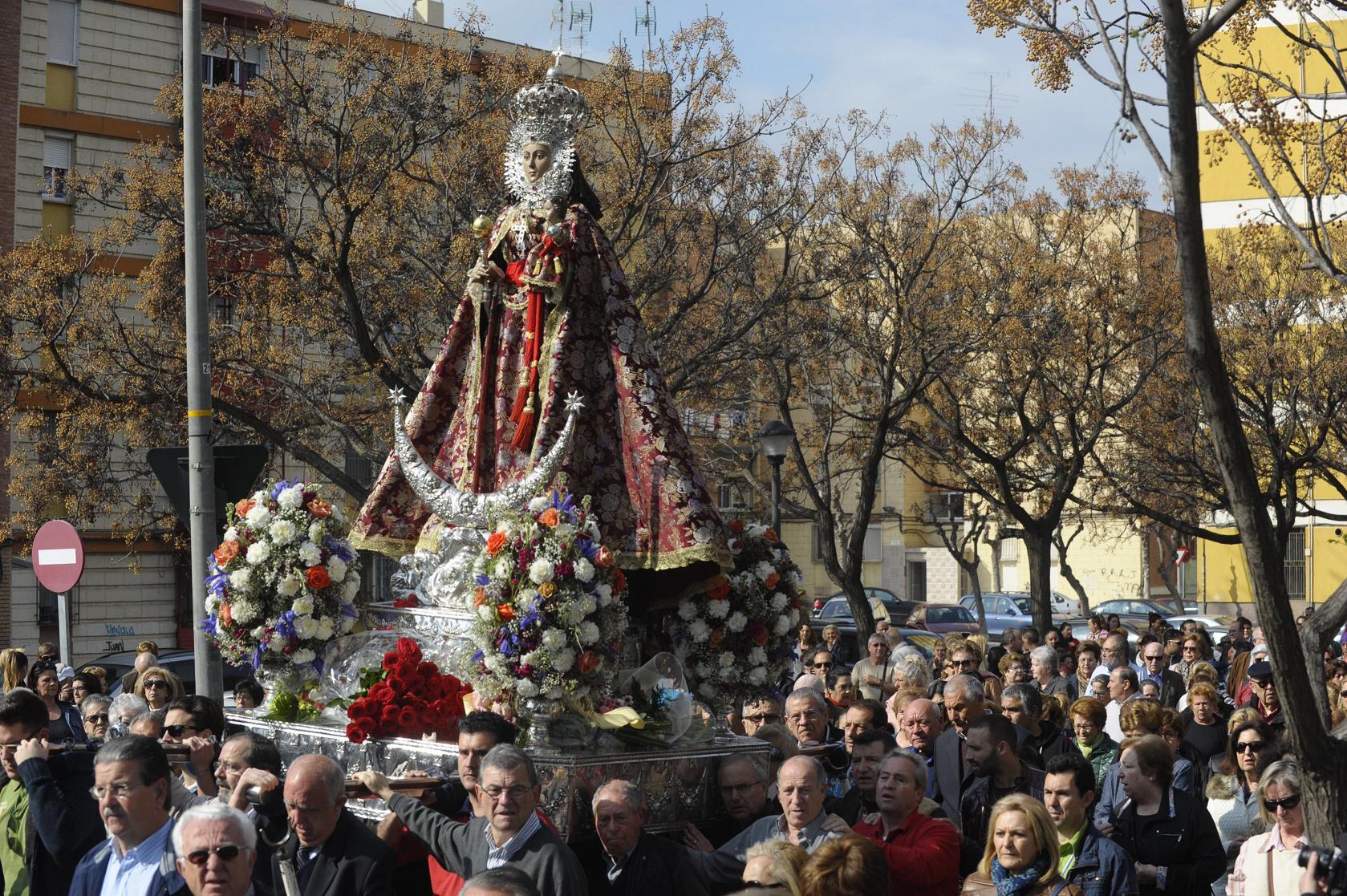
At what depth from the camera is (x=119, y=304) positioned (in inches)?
898

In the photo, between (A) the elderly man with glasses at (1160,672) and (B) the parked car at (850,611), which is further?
(B) the parked car at (850,611)

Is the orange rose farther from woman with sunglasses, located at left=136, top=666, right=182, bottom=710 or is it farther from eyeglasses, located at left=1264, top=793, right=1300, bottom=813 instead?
eyeglasses, located at left=1264, top=793, right=1300, bottom=813

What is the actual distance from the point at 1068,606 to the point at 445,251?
33.5m

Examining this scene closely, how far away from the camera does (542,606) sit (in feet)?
23.9

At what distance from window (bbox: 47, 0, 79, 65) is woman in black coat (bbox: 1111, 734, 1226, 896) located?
27877mm

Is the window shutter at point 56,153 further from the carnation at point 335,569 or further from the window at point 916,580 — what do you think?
the window at point 916,580

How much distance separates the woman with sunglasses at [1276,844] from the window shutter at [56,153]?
2773 cm

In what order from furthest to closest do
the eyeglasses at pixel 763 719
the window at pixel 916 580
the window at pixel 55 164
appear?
the window at pixel 916 580 < the window at pixel 55 164 < the eyeglasses at pixel 763 719

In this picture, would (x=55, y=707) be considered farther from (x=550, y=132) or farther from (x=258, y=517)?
(x=550, y=132)

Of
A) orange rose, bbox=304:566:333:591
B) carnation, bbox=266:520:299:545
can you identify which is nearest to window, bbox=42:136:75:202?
carnation, bbox=266:520:299:545

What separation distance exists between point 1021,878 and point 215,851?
9.37 feet

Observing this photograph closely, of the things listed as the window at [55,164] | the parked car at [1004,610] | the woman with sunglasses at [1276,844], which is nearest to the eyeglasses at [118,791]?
the woman with sunglasses at [1276,844]

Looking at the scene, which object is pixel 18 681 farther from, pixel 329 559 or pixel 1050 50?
pixel 1050 50

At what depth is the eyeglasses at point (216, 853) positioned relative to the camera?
4684 millimetres
